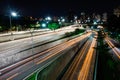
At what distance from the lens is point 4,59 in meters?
40.4

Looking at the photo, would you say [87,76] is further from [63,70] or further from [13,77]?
[13,77]

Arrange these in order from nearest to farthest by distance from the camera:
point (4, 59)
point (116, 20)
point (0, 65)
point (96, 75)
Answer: point (96, 75)
point (0, 65)
point (4, 59)
point (116, 20)

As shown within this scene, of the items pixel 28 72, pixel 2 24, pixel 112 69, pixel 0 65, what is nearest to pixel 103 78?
pixel 112 69

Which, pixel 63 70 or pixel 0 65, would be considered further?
pixel 0 65

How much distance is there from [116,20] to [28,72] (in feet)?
242

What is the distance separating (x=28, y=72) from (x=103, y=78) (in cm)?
1045

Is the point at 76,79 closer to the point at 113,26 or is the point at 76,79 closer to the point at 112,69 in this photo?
the point at 112,69

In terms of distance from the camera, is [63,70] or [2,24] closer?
[63,70]

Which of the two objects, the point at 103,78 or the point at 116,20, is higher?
the point at 116,20

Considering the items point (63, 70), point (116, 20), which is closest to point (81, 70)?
point (63, 70)

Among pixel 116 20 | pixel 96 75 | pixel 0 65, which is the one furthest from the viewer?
pixel 116 20

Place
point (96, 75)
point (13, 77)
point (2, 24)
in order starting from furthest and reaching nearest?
1. point (2, 24)
2. point (96, 75)
3. point (13, 77)

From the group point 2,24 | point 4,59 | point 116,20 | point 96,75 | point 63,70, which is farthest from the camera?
point 2,24

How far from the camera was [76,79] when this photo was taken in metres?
28.0
